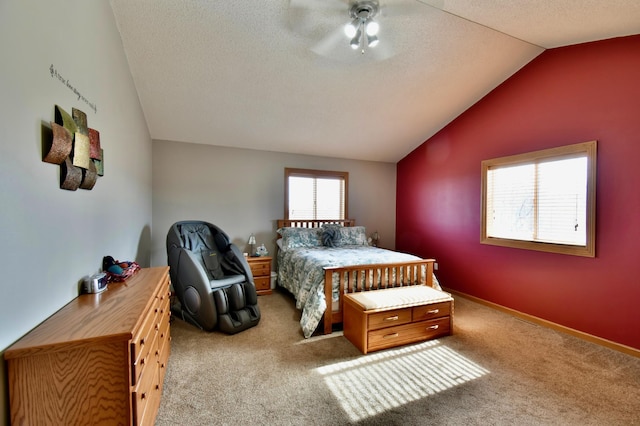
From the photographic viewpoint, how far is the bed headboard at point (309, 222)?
4.53 meters

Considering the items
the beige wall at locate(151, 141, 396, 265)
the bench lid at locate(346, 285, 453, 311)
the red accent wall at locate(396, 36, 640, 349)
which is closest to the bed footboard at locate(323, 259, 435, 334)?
the bench lid at locate(346, 285, 453, 311)

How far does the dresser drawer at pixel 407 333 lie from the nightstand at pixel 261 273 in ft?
6.61

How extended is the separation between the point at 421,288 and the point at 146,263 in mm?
3497

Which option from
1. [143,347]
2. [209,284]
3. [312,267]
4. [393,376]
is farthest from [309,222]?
[143,347]

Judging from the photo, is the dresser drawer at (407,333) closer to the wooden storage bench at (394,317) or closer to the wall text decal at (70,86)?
the wooden storage bench at (394,317)

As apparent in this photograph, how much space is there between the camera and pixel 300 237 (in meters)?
4.16

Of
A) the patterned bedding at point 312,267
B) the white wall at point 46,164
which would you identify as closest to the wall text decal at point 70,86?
the white wall at point 46,164

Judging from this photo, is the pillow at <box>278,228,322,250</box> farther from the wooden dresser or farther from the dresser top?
the wooden dresser

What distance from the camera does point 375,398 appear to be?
182 centimetres

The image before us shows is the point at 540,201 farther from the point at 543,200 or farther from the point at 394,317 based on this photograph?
the point at 394,317

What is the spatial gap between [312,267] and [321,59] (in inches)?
87.1

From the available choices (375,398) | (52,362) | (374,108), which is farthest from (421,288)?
(52,362)

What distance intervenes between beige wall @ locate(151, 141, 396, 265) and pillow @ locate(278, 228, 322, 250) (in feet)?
1.54

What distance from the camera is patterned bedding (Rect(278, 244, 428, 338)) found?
2664mm
